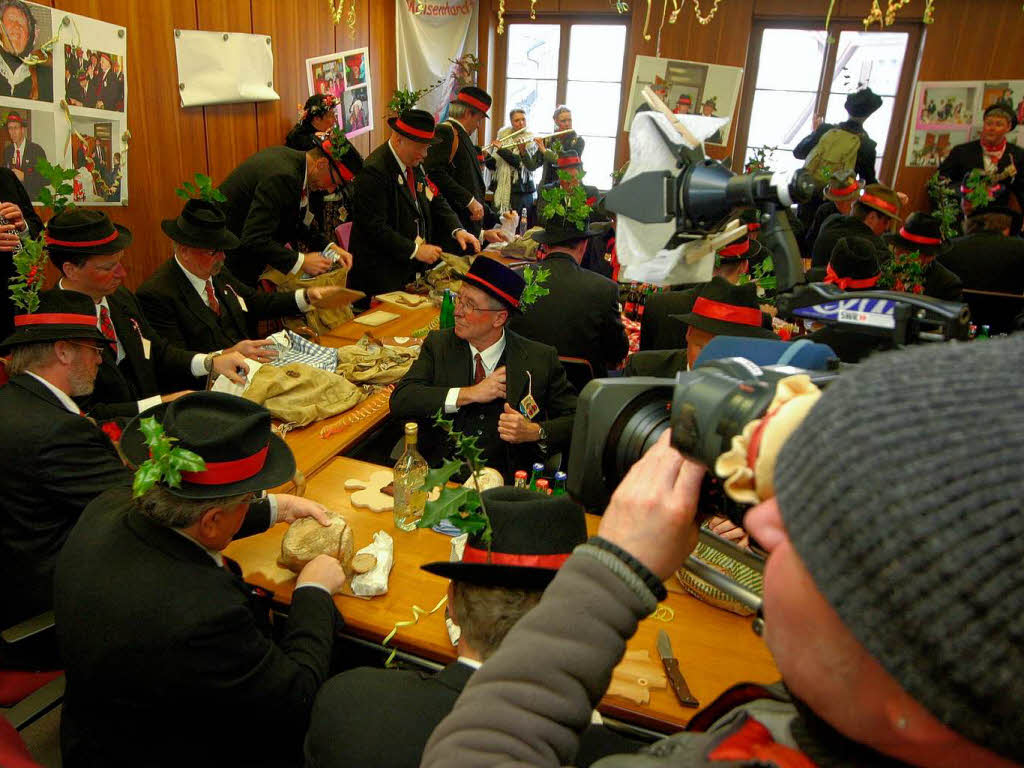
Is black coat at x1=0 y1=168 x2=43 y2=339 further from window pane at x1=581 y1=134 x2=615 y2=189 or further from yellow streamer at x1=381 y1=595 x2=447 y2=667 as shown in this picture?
window pane at x1=581 y1=134 x2=615 y2=189

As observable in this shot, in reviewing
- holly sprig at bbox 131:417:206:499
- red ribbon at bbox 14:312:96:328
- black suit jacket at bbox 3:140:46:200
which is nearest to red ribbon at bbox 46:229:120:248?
red ribbon at bbox 14:312:96:328

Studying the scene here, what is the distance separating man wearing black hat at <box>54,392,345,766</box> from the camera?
1.52 metres

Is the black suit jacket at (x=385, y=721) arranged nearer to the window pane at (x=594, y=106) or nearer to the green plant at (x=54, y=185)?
the green plant at (x=54, y=185)

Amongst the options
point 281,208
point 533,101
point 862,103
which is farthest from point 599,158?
point 281,208

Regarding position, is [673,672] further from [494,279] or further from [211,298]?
[211,298]

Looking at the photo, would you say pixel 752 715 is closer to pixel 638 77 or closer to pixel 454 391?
pixel 454 391

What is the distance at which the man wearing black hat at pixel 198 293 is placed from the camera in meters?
3.25

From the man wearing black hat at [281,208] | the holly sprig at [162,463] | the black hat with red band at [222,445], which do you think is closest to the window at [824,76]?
the man wearing black hat at [281,208]

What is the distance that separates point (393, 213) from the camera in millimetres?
4914

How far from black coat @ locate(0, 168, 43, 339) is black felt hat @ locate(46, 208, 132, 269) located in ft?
1.21

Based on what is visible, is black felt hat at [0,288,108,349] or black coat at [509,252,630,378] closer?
black felt hat at [0,288,108,349]

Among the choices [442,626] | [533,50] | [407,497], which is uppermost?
[533,50]

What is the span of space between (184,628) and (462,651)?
24.8 inches

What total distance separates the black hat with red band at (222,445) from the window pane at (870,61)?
8213mm
